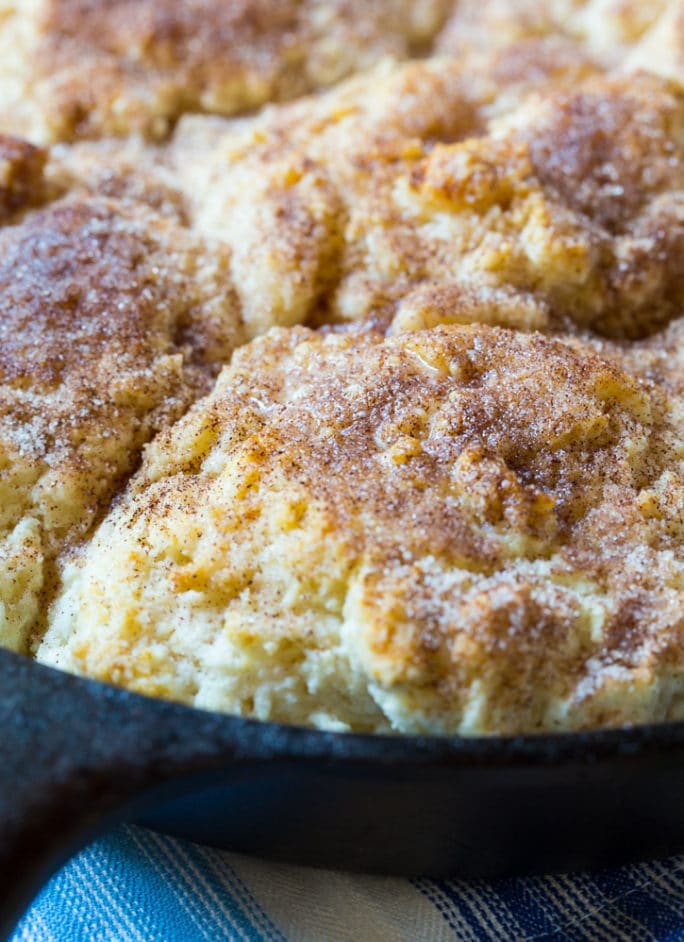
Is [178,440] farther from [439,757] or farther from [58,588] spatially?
[439,757]

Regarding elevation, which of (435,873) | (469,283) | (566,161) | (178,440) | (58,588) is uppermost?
(566,161)

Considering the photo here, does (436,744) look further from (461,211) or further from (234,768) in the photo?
(461,211)

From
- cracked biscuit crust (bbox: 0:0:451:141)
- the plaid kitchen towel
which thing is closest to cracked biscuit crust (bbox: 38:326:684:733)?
the plaid kitchen towel

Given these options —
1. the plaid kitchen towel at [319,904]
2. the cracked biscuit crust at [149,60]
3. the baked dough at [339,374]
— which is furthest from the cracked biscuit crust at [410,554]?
the cracked biscuit crust at [149,60]

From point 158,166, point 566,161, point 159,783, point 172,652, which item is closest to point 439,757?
point 159,783

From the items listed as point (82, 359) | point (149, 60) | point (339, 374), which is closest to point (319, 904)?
point (339, 374)
